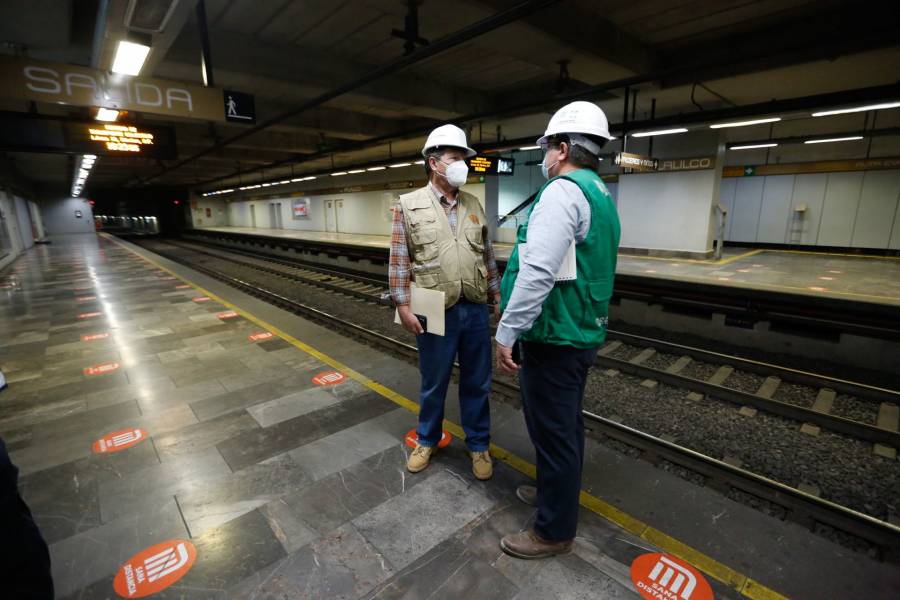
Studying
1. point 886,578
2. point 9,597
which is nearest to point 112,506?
point 9,597

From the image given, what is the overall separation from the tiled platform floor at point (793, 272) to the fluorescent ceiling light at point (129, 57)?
912 centimetres

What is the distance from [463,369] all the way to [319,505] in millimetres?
1216

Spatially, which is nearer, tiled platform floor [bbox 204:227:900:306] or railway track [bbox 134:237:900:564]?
railway track [bbox 134:237:900:564]

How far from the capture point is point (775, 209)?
1599cm

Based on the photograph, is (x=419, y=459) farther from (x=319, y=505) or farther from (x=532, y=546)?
(x=532, y=546)

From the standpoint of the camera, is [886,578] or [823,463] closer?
[886,578]

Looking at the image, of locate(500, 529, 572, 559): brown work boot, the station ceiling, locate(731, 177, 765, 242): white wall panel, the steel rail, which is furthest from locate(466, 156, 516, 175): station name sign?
locate(500, 529, 572, 559): brown work boot

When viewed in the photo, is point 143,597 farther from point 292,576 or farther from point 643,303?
point 643,303

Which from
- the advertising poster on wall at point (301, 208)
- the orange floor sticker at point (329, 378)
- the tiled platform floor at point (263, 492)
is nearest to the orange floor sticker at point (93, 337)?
the tiled platform floor at point (263, 492)

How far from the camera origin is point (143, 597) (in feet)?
6.58

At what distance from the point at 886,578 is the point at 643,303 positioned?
578cm

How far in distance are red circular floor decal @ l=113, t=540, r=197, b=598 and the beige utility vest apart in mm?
1940

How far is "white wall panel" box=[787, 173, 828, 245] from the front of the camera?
48.7ft

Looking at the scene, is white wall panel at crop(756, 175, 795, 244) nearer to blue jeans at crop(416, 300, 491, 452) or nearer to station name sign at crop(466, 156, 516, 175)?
station name sign at crop(466, 156, 516, 175)
